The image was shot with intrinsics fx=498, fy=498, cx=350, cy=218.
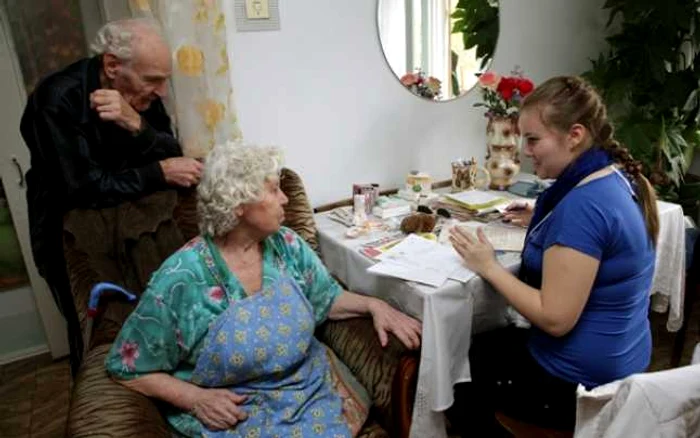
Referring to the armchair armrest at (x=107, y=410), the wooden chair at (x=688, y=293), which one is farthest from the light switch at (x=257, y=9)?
the wooden chair at (x=688, y=293)

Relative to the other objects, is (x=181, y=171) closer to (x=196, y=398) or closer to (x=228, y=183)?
(x=228, y=183)

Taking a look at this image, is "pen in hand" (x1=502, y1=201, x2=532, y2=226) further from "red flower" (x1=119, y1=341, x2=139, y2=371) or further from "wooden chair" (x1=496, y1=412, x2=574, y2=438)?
"red flower" (x1=119, y1=341, x2=139, y2=371)

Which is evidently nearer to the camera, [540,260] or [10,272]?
[540,260]

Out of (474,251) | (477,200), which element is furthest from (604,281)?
(477,200)

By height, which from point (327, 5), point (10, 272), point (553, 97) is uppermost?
point (327, 5)

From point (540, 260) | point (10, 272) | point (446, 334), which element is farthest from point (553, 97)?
point (10, 272)

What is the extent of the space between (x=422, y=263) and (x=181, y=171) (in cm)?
78

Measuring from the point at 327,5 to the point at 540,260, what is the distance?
128 centimetres

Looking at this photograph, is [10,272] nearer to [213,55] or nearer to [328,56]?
[213,55]

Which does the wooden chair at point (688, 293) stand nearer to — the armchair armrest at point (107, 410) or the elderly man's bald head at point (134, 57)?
the armchair armrest at point (107, 410)

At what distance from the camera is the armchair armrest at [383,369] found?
128cm

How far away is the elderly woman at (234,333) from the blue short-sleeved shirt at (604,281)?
38 centimetres

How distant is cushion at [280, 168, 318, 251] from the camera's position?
1699 mm

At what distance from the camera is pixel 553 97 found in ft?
4.07
